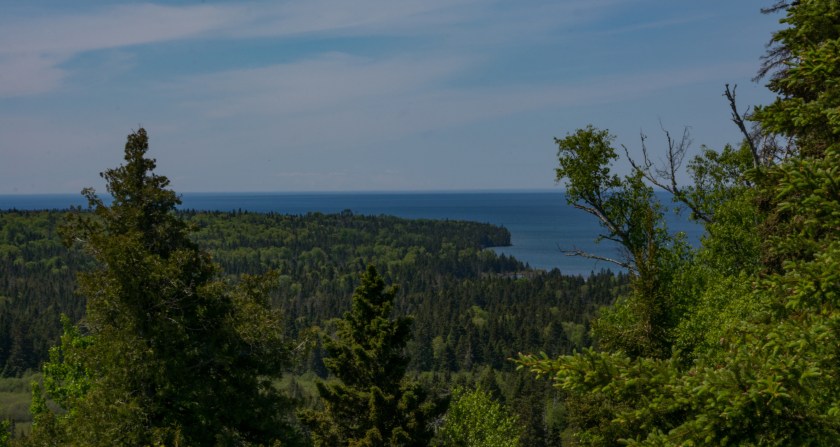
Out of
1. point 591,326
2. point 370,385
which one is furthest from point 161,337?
point 591,326

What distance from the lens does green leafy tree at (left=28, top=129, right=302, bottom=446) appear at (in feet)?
61.1

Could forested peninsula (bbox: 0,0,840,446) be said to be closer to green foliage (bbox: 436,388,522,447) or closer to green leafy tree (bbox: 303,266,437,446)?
green leafy tree (bbox: 303,266,437,446)

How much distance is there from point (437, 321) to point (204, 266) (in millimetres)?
175599

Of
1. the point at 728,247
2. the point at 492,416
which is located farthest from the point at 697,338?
the point at 492,416

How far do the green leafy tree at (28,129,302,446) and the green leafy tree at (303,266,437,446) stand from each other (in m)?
4.19

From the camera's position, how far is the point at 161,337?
18984 millimetres

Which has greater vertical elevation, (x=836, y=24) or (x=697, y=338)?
(x=836, y=24)

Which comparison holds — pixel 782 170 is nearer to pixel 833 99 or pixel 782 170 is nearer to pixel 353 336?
pixel 833 99

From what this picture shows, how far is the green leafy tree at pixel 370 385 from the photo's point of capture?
1038 inches

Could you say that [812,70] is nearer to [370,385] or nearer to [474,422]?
[370,385]

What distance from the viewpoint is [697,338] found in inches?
818

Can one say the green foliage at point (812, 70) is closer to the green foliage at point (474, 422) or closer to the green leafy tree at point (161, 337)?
the green leafy tree at point (161, 337)

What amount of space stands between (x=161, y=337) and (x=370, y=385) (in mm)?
10100

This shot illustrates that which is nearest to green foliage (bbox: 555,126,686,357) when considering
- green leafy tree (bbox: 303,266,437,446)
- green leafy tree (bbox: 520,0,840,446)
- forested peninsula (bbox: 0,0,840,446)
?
forested peninsula (bbox: 0,0,840,446)
